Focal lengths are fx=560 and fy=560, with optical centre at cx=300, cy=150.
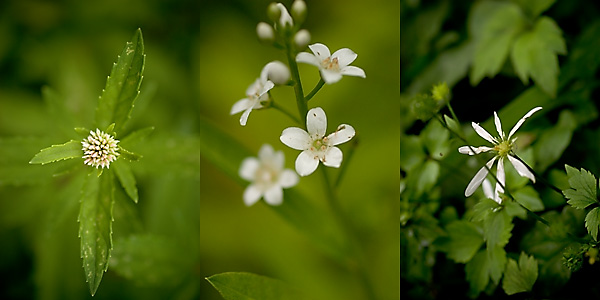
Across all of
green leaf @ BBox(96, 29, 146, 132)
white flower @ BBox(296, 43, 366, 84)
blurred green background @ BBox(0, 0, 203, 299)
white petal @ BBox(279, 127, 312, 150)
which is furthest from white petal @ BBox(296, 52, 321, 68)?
blurred green background @ BBox(0, 0, 203, 299)

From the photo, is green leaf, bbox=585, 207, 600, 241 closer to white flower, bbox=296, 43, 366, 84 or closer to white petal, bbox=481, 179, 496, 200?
white petal, bbox=481, 179, 496, 200

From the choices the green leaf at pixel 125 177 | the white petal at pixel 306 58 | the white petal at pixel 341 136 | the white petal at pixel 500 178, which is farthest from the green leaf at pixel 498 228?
the green leaf at pixel 125 177

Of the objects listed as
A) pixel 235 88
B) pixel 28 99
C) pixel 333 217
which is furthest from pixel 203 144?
pixel 28 99

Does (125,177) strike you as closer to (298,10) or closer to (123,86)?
(123,86)

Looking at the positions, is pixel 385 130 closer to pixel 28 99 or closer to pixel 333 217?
pixel 333 217

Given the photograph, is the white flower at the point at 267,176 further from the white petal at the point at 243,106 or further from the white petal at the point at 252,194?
the white petal at the point at 243,106

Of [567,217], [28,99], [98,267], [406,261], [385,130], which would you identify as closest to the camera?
[98,267]
